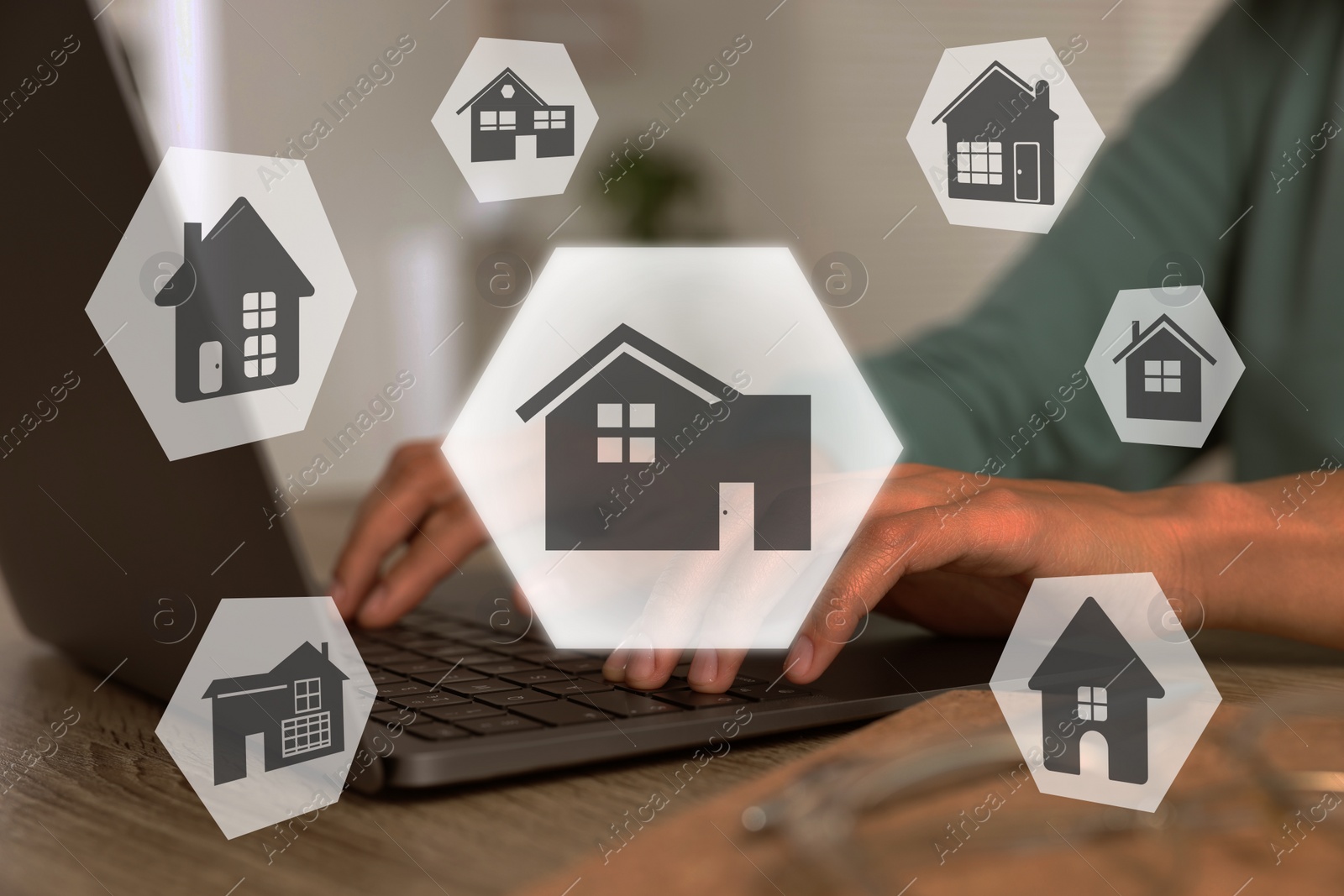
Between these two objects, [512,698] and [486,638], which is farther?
[486,638]

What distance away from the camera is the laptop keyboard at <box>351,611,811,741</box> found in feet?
0.91

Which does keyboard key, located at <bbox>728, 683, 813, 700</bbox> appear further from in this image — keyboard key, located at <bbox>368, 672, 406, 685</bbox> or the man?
keyboard key, located at <bbox>368, 672, 406, 685</bbox>

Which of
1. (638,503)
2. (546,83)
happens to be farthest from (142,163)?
(546,83)

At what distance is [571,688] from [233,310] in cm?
19

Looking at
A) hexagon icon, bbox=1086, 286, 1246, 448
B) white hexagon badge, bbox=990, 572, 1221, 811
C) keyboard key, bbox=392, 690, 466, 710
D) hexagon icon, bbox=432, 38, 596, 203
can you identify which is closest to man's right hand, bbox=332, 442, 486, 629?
keyboard key, bbox=392, 690, 466, 710

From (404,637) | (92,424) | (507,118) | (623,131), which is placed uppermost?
(623,131)

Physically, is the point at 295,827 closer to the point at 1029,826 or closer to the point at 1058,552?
the point at 1029,826

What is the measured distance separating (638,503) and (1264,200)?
50cm

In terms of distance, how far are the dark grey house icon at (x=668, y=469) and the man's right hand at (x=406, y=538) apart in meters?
0.08

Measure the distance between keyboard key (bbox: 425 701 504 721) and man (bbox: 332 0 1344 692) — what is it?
0.19 feet

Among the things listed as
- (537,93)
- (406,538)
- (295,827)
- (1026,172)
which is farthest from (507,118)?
(295,827)

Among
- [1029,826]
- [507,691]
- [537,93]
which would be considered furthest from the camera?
[537,93]

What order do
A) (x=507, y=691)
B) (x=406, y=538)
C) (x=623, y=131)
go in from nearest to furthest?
(x=507, y=691) → (x=406, y=538) → (x=623, y=131)

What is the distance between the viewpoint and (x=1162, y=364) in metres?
0.67
